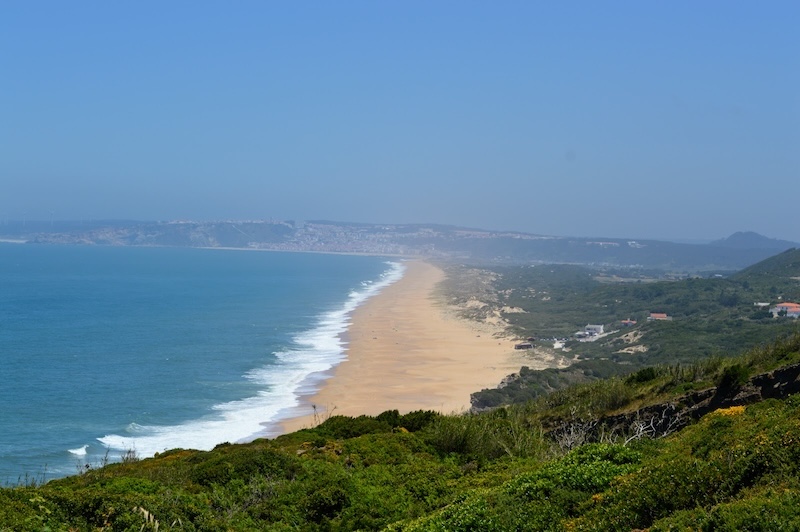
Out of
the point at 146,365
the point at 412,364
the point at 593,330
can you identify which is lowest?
the point at 146,365

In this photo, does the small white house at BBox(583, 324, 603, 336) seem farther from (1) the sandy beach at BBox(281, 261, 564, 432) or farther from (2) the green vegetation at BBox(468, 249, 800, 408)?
(1) the sandy beach at BBox(281, 261, 564, 432)

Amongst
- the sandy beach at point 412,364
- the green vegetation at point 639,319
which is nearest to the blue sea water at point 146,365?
the sandy beach at point 412,364

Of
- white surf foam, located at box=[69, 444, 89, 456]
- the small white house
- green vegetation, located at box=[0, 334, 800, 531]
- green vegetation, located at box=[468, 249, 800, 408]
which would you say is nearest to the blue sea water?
white surf foam, located at box=[69, 444, 89, 456]

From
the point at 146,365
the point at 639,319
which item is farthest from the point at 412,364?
the point at 639,319

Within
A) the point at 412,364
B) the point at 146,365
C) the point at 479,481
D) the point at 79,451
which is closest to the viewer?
the point at 479,481

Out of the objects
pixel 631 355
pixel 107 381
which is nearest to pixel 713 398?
pixel 107 381

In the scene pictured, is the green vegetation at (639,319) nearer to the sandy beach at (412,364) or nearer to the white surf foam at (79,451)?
the sandy beach at (412,364)

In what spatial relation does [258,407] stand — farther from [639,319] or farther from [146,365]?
[639,319]
